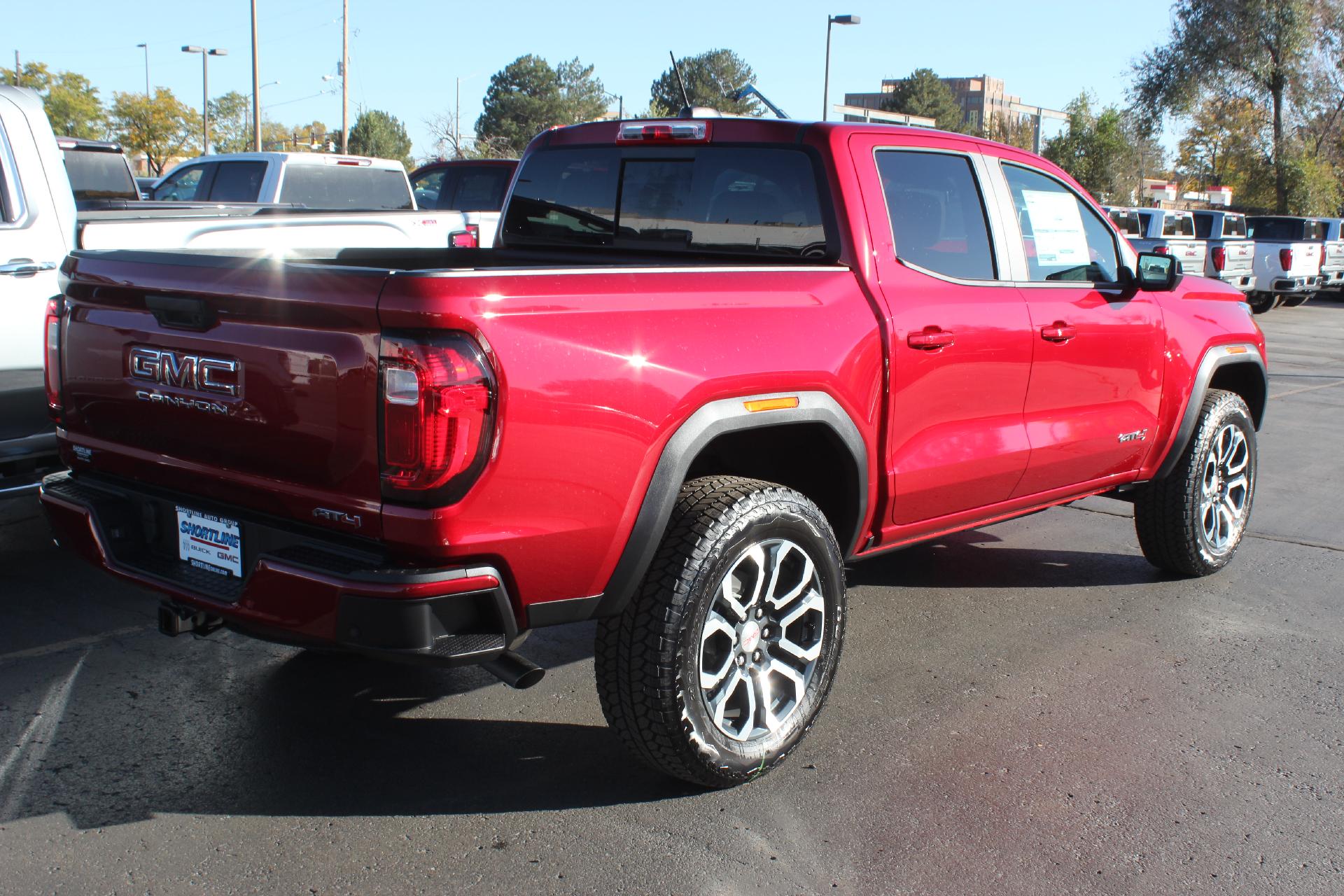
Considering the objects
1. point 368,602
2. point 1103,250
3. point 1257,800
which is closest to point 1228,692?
point 1257,800

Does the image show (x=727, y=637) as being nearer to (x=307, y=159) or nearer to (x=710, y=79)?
(x=307, y=159)

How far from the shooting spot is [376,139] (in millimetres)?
69000

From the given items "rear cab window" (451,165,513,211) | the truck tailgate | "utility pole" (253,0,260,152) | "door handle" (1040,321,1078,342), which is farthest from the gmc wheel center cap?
"utility pole" (253,0,260,152)

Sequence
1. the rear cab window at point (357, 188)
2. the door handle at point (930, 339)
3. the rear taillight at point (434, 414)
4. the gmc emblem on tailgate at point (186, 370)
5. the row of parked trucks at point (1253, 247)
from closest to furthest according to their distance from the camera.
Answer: the rear taillight at point (434, 414)
the gmc emblem on tailgate at point (186, 370)
the door handle at point (930, 339)
the rear cab window at point (357, 188)
the row of parked trucks at point (1253, 247)

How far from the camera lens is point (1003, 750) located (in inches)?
148

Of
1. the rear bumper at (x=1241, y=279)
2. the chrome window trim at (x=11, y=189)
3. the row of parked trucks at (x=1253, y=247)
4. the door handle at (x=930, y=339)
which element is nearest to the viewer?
the door handle at (x=930, y=339)

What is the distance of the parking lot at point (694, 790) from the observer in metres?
3.06

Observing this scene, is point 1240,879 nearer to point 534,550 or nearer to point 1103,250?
point 534,550

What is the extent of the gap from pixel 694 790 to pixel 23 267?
396cm

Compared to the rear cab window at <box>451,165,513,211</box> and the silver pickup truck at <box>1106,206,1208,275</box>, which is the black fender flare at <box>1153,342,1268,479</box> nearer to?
the rear cab window at <box>451,165,513,211</box>

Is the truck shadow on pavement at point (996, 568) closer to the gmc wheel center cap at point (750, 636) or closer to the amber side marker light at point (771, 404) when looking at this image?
the gmc wheel center cap at point (750, 636)

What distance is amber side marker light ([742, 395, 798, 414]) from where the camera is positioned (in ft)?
11.0

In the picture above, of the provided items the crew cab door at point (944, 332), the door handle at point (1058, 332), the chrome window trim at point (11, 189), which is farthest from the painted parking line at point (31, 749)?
the door handle at point (1058, 332)

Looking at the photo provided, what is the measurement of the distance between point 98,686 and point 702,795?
6.84 ft
